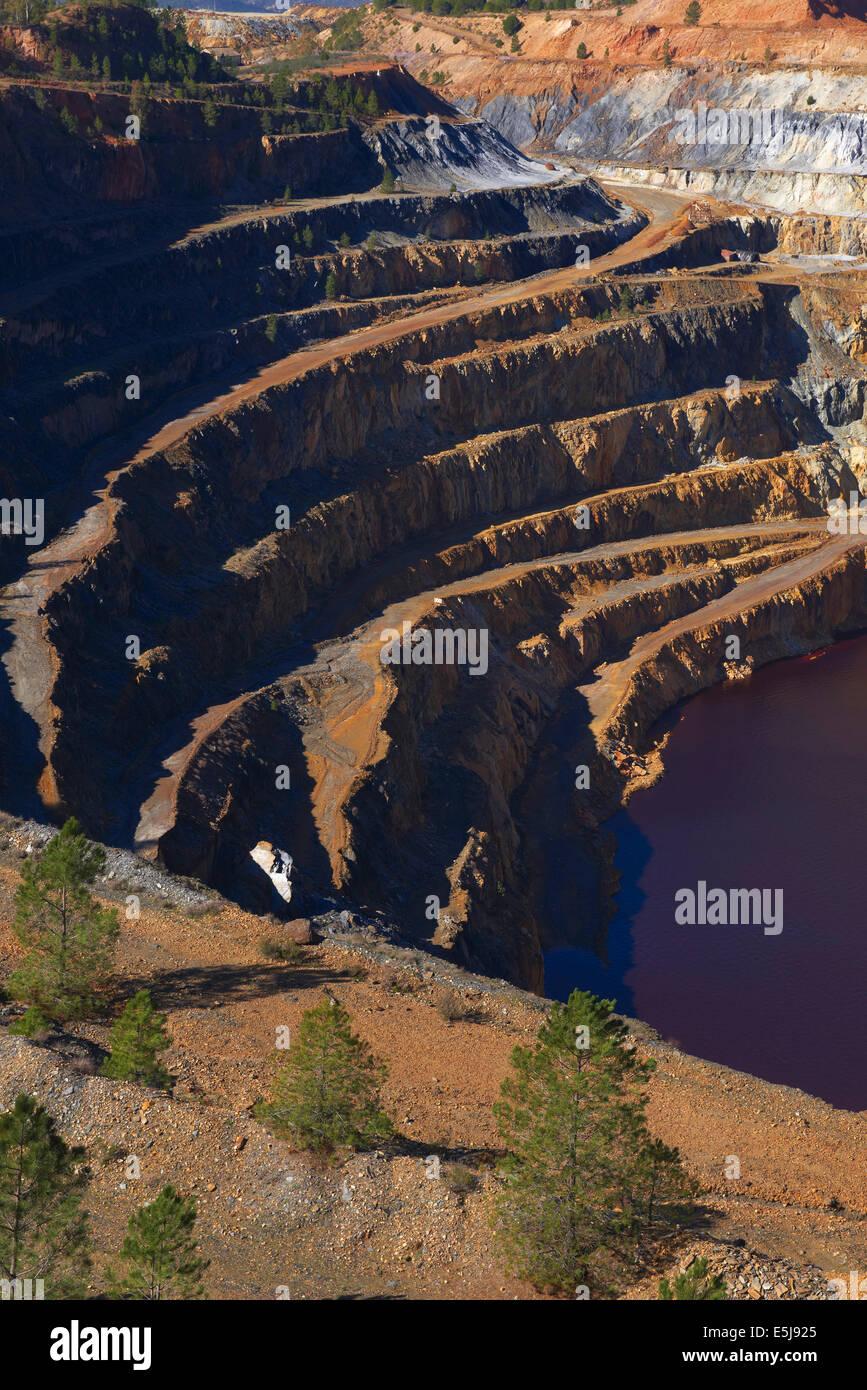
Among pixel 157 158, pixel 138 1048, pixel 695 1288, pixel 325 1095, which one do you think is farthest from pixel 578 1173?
pixel 157 158

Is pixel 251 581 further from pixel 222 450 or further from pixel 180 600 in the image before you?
pixel 222 450

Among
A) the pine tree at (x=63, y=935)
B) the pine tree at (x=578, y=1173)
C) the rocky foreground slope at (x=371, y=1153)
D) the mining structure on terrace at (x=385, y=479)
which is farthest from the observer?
the mining structure on terrace at (x=385, y=479)

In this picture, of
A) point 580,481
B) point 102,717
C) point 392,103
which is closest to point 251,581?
point 102,717

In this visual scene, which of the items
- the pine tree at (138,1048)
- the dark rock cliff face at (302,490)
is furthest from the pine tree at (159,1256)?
the dark rock cliff face at (302,490)

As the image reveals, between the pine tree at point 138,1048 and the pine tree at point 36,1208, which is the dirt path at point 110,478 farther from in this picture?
the pine tree at point 36,1208

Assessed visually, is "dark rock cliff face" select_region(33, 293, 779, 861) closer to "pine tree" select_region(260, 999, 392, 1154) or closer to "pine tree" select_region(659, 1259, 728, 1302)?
"pine tree" select_region(260, 999, 392, 1154)

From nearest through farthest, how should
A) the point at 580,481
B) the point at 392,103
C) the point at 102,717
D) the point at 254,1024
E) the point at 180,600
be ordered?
the point at 254,1024
the point at 102,717
the point at 180,600
the point at 580,481
the point at 392,103
